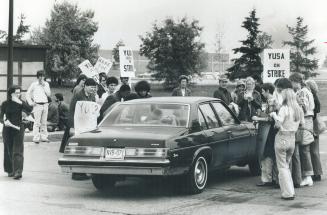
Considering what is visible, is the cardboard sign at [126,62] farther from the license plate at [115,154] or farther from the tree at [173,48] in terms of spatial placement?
the tree at [173,48]

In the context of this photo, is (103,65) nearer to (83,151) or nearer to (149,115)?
(149,115)

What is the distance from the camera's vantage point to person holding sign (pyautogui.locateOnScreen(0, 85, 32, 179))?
39.2ft

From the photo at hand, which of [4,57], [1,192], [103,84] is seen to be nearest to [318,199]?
[1,192]

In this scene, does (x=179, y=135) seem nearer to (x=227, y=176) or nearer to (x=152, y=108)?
(x=152, y=108)

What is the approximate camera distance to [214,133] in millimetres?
10750

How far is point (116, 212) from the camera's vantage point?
343 inches

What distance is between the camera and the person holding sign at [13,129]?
39.2 ft

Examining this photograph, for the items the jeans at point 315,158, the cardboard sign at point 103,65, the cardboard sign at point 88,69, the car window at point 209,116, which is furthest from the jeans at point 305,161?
the cardboard sign at point 103,65

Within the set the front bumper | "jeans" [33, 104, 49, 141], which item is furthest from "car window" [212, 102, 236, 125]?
"jeans" [33, 104, 49, 141]

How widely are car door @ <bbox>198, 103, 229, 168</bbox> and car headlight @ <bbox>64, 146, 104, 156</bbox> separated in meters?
1.74

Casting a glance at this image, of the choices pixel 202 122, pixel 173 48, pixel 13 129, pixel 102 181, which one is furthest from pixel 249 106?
pixel 173 48

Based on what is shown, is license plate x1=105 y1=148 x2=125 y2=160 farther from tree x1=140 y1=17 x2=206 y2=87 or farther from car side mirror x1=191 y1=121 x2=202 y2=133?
tree x1=140 y1=17 x2=206 y2=87

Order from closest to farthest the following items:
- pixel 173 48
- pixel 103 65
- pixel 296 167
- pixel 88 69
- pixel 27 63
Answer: pixel 296 167 → pixel 88 69 → pixel 103 65 → pixel 27 63 → pixel 173 48

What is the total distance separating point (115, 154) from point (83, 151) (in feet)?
1.66
